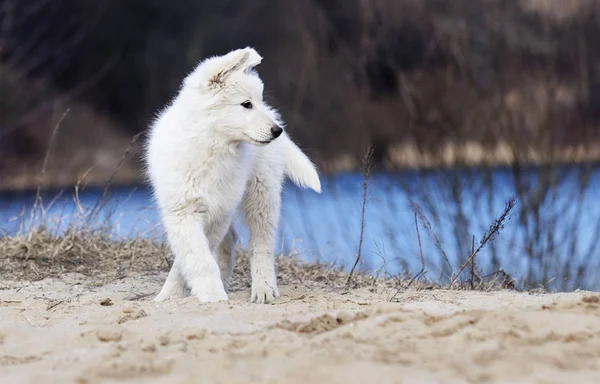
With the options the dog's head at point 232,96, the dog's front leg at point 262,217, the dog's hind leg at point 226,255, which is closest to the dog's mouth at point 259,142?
the dog's head at point 232,96

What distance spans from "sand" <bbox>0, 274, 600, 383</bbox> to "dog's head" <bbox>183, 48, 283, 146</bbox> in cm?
115

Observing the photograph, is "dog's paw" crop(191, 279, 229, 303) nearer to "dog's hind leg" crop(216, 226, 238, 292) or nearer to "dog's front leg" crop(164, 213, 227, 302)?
"dog's front leg" crop(164, 213, 227, 302)

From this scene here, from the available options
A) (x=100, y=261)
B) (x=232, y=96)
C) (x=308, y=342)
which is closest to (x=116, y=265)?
(x=100, y=261)

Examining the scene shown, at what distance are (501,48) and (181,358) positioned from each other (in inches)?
261

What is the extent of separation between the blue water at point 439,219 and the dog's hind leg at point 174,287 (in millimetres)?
1594

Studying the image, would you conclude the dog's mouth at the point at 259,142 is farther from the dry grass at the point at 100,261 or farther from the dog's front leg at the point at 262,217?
the dry grass at the point at 100,261

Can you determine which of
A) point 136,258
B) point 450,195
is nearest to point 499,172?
point 450,195

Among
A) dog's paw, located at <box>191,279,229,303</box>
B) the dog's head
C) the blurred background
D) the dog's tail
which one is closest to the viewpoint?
dog's paw, located at <box>191,279,229,303</box>

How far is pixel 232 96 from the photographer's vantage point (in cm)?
522

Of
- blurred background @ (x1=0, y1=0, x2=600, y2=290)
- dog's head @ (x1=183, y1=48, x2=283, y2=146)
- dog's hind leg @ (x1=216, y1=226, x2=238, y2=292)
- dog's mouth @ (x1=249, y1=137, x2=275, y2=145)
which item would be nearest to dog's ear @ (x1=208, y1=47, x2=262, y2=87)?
dog's head @ (x1=183, y1=48, x2=283, y2=146)

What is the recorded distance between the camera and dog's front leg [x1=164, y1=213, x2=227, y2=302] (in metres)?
4.94

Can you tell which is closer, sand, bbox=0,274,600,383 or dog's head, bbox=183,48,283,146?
sand, bbox=0,274,600,383

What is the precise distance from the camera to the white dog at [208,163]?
5070 millimetres

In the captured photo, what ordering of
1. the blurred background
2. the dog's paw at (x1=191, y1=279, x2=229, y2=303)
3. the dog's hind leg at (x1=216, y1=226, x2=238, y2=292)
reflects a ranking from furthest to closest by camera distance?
the blurred background, the dog's hind leg at (x1=216, y1=226, x2=238, y2=292), the dog's paw at (x1=191, y1=279, x2=229, y2=303)
